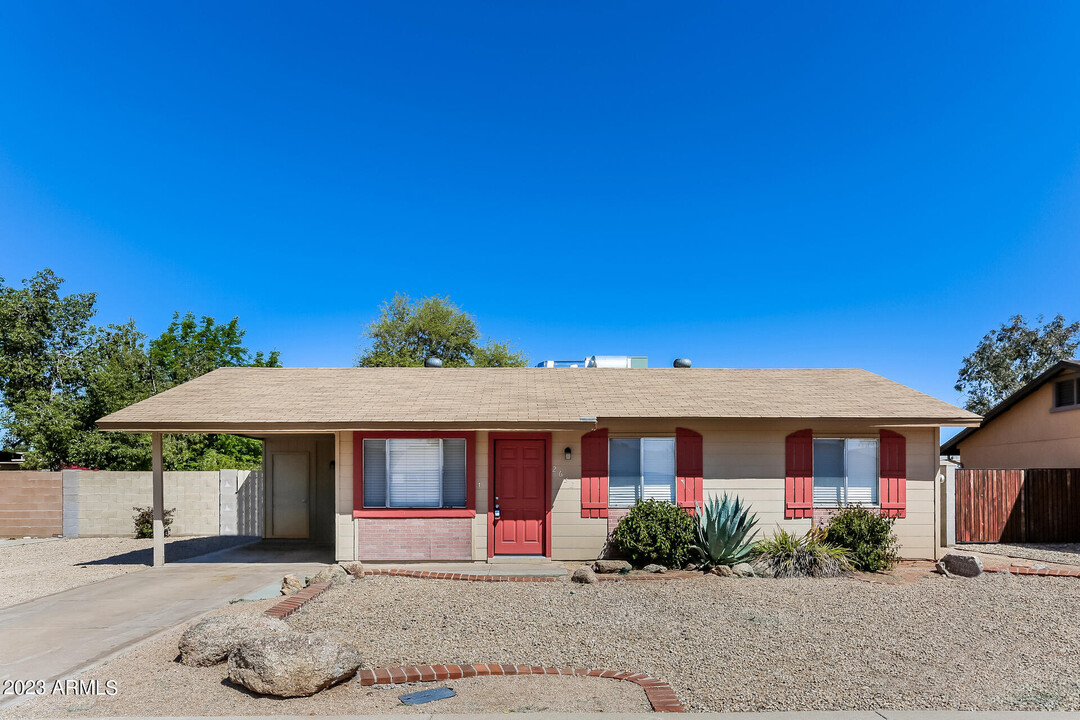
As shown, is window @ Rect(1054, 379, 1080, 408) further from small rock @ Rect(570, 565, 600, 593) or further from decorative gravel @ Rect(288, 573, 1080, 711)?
small rock @ Rect(570, 565, 600, 593)

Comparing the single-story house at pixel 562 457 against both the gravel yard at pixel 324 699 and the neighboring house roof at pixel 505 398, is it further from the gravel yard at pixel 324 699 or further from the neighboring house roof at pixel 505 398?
the gravel yard at pixel 324 699

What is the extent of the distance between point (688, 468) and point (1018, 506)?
885 cm

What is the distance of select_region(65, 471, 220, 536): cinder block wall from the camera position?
15.6m

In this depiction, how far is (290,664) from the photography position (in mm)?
5027

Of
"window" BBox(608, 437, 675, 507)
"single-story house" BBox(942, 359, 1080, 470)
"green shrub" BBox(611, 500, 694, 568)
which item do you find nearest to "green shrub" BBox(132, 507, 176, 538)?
"window" BBox(608, 437, 675, 507)

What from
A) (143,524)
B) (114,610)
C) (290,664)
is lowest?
(143,524)

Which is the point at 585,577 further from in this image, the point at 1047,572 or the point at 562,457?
the point at 1047,572

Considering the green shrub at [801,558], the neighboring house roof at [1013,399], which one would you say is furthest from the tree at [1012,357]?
the green shrub at [801,558]

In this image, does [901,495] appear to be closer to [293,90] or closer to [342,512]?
[342,512]

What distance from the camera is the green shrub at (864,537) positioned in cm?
1062

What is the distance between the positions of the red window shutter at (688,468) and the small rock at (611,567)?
189cm

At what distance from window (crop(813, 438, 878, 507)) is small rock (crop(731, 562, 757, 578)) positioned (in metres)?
2.54

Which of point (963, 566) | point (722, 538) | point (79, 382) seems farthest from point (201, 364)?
point (963, 566)

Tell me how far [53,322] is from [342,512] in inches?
783
